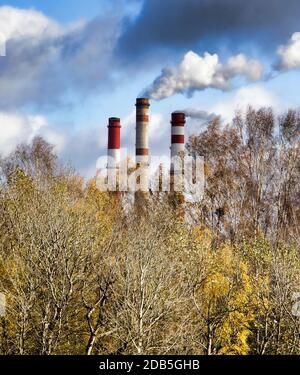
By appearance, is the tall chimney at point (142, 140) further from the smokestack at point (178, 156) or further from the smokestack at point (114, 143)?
the smokestack at point (178, 156)

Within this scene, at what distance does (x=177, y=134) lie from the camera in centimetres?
4531

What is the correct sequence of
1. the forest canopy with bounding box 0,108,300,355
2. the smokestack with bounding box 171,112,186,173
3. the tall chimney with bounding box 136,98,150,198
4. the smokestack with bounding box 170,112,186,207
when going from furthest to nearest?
the tall chimney with bounding box 136,98,150,198 < the smokestack with bounding box 171,112,186,173 < the smokestack with bounding box 170,112,186,207 < the forest canopy with bounding box 0,108,300,355

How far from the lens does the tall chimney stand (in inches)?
1785

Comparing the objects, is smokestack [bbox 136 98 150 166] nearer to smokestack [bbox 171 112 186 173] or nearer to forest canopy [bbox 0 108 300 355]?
smokestack [bbox 171 112 186 173]

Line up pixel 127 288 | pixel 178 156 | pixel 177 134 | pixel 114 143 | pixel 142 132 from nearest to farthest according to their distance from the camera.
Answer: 1. pixel 127 288
2. pixel 178 156
3. pixel 177 134
4. pixel 142 132
5. pixel 114 143

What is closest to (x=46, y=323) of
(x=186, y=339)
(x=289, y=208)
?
(x=186, y=339)

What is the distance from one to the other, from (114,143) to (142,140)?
1.78 meters

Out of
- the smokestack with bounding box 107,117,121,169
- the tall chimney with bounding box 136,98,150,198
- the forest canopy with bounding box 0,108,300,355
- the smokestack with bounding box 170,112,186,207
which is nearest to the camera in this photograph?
the forest canopy with bounding box 0,108,300,355

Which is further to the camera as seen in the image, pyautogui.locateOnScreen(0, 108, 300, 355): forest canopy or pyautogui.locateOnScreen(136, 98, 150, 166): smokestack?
pyautogui.locateOnScreen(136, 98, 150, 166): smokestack

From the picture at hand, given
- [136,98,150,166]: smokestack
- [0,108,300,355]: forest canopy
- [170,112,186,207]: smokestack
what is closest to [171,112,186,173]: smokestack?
[170,112,186,207]: smokestack

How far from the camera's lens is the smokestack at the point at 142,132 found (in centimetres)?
4619

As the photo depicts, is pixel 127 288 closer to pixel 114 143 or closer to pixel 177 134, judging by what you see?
pixel 177 134

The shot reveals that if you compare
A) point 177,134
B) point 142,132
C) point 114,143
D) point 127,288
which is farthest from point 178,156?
point 127,288

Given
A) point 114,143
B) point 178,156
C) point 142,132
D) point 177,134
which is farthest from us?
point 114,143
